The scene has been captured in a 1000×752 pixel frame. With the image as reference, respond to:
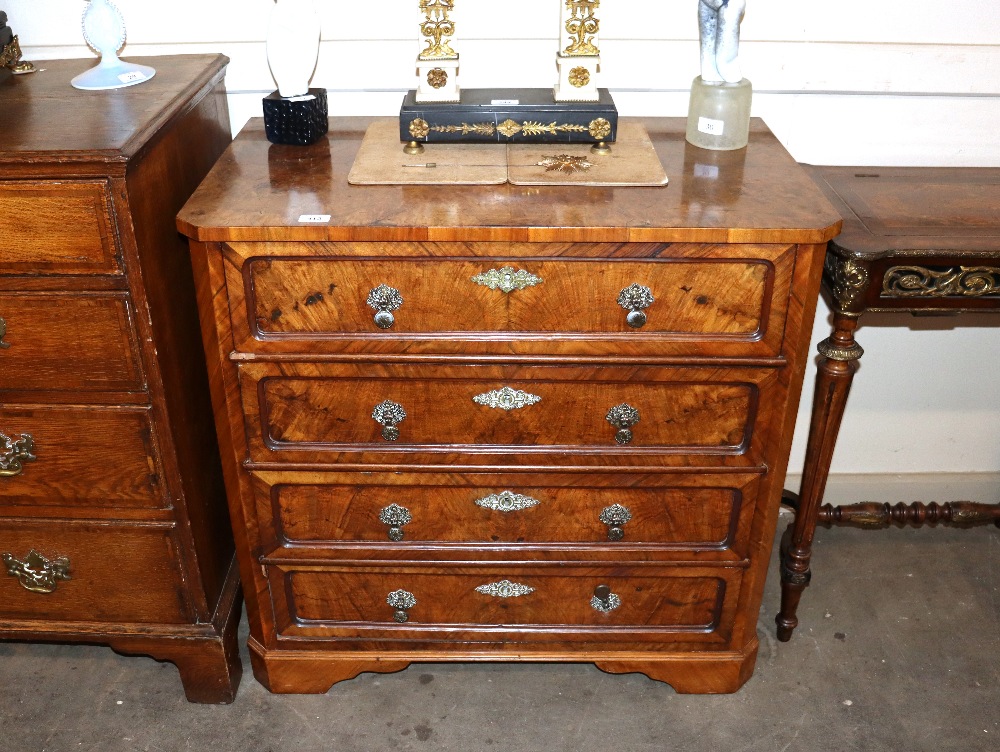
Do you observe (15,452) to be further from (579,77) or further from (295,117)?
(579,77)

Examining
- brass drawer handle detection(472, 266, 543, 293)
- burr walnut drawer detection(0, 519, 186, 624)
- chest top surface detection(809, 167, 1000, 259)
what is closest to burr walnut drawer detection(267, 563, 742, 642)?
burr walnut drawer detection(0, 519, 186, 624)

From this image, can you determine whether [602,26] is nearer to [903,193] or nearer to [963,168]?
[903,193]

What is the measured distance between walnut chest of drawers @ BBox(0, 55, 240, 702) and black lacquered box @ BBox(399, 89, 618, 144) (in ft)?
1.65

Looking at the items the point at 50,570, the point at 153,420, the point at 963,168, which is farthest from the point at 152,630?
the point at 963,168

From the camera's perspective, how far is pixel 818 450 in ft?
7.60

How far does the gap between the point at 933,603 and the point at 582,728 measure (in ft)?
3.63

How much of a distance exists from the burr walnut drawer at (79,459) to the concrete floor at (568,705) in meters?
0.60

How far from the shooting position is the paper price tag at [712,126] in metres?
2.15

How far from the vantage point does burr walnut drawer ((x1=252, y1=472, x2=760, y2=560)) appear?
2.11 metres

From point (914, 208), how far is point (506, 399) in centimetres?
103

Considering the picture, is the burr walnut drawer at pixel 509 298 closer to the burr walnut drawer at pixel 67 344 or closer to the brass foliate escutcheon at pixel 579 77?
the burr walnut drawer at pixel 67 344

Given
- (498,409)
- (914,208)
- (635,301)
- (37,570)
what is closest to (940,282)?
(914,208)

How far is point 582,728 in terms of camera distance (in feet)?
7.67

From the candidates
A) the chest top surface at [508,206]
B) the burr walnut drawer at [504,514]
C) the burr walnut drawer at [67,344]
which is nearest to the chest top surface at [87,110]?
the chest top surface at [508,206]
